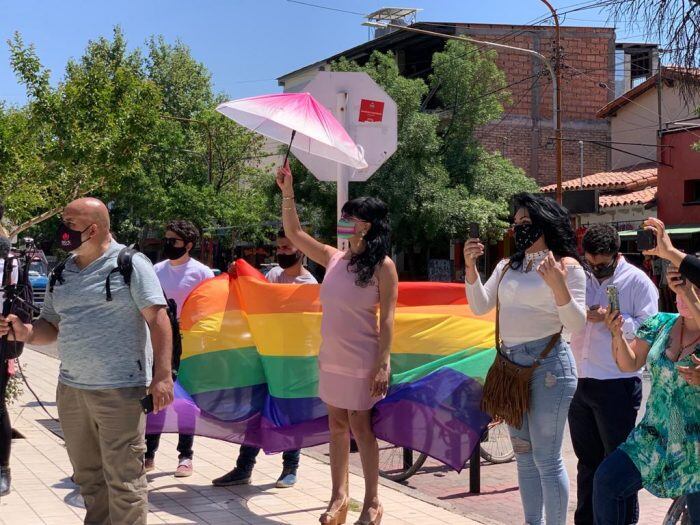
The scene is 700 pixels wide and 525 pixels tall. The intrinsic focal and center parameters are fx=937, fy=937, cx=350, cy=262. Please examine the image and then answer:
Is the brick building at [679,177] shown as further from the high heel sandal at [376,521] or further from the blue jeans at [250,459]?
the high heel sandal at [376,521]

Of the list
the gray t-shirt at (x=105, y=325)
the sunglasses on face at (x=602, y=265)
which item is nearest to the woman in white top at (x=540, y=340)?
the sunglasses on face at (x=602, y=265)

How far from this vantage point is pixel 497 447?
27.3 ft

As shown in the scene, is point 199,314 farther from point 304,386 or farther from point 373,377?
point 373,377

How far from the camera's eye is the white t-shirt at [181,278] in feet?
23.9

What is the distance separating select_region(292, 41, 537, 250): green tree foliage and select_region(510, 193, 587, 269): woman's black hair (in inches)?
1057

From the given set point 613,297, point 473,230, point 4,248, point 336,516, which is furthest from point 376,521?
point 4,248

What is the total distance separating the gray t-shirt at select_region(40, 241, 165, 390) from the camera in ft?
15.1

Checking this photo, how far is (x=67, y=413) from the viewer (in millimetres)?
4781

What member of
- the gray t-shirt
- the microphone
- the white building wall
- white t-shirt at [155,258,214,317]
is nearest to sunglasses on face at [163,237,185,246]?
white t-shirt at [155,258,214,317]

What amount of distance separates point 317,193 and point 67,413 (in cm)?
2915

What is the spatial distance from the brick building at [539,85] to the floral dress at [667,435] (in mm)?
36748

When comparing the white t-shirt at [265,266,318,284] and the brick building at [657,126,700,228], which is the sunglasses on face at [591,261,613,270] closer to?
the white t-shirt at [265,266,318,284]

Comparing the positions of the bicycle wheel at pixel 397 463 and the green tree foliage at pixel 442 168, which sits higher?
the green tree foliage at pixel 442 168

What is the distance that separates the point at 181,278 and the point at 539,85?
118ft
